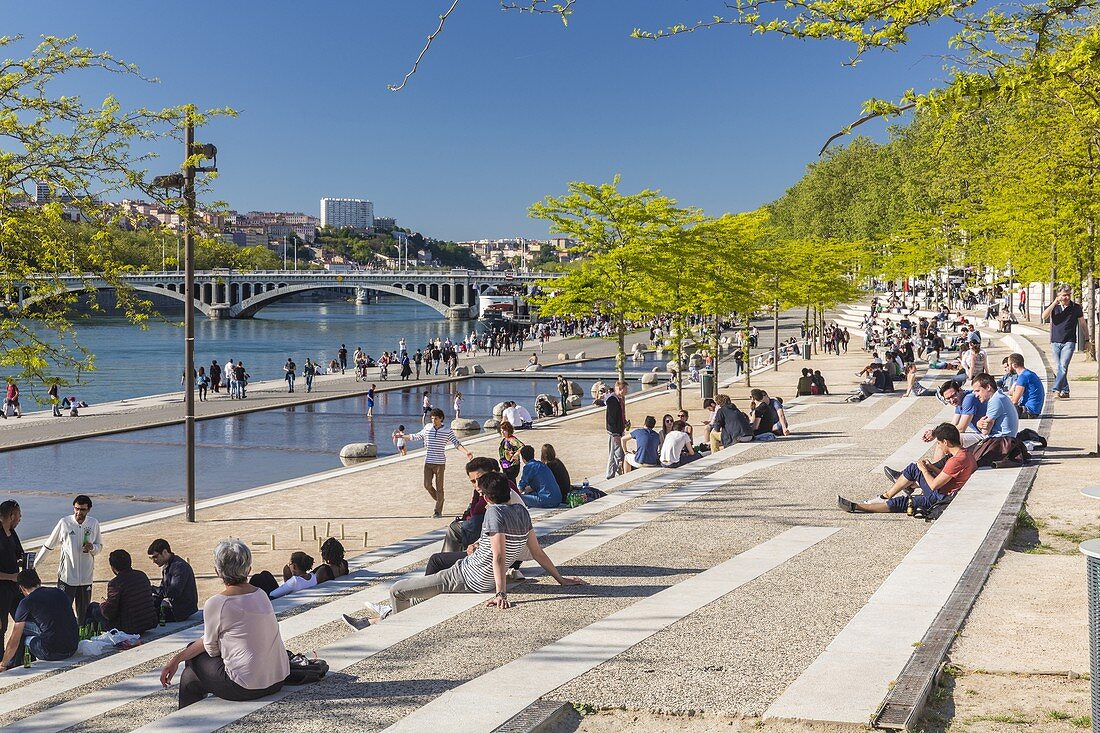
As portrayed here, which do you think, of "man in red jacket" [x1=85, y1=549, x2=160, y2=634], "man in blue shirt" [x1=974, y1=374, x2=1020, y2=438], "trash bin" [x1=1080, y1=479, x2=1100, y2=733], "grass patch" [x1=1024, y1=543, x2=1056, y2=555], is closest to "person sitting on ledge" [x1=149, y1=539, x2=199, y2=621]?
"man in red jacket" [x1=85, y1=549, x2=160, y2=634]

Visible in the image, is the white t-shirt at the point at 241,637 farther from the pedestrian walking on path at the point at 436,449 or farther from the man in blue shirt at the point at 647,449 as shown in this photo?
the man in blue shirt at the point at 647,449

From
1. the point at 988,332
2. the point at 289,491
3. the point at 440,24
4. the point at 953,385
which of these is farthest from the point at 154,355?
the point at 440,24

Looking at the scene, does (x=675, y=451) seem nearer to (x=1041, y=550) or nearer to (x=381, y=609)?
(x=1041, y=550)

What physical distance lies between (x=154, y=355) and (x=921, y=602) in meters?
81.5

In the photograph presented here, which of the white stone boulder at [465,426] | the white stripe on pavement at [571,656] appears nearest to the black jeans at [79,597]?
the white stripe on pavement at [571,656]

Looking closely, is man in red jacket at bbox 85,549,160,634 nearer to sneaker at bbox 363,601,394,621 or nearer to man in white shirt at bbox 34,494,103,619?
man in white shirt at bbox 34,494,103,619

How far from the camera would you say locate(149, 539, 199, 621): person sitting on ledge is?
31.9ft

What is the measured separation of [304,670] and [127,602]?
362 centimetres

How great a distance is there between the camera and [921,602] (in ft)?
24.3

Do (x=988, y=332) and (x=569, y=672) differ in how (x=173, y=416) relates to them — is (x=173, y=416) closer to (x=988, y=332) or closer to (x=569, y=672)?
(x=569, y=672)

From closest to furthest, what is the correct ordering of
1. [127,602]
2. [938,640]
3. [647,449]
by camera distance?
[938,640], [127,602], [647,449]

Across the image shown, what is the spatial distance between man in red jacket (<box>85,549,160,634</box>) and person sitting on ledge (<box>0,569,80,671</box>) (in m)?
0.70

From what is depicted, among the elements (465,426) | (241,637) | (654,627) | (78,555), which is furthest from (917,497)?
(465,426)

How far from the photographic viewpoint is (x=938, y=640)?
6.47 m
